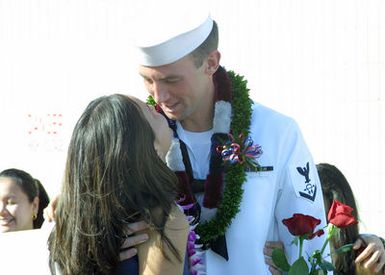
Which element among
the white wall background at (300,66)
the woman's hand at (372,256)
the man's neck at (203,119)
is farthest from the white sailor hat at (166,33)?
the white wall background at (300,66)

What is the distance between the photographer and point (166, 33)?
3117 millimetres

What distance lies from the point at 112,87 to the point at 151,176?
382cm

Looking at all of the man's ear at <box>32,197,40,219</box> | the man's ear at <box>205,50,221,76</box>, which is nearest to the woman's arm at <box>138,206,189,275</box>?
the man's ear at <box>205,50,221,76</box>

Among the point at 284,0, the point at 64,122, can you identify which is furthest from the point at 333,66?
the point at 64,122

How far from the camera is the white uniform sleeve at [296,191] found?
10.6 feet

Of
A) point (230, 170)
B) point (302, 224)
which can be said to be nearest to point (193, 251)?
point (302, 224)

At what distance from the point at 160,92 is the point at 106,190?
0.70 m

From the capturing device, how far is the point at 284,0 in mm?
5926

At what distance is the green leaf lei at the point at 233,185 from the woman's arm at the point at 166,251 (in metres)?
0.66

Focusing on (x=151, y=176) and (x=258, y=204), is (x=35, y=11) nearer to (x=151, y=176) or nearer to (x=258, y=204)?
(x=258, y=204)

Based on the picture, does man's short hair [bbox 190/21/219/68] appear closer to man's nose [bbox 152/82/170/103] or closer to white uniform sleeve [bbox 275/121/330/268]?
man's nose [bbox 152/82/170/103]

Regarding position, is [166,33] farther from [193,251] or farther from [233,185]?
[193,251]

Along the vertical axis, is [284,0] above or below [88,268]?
above

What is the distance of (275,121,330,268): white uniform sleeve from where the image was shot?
3.23m
